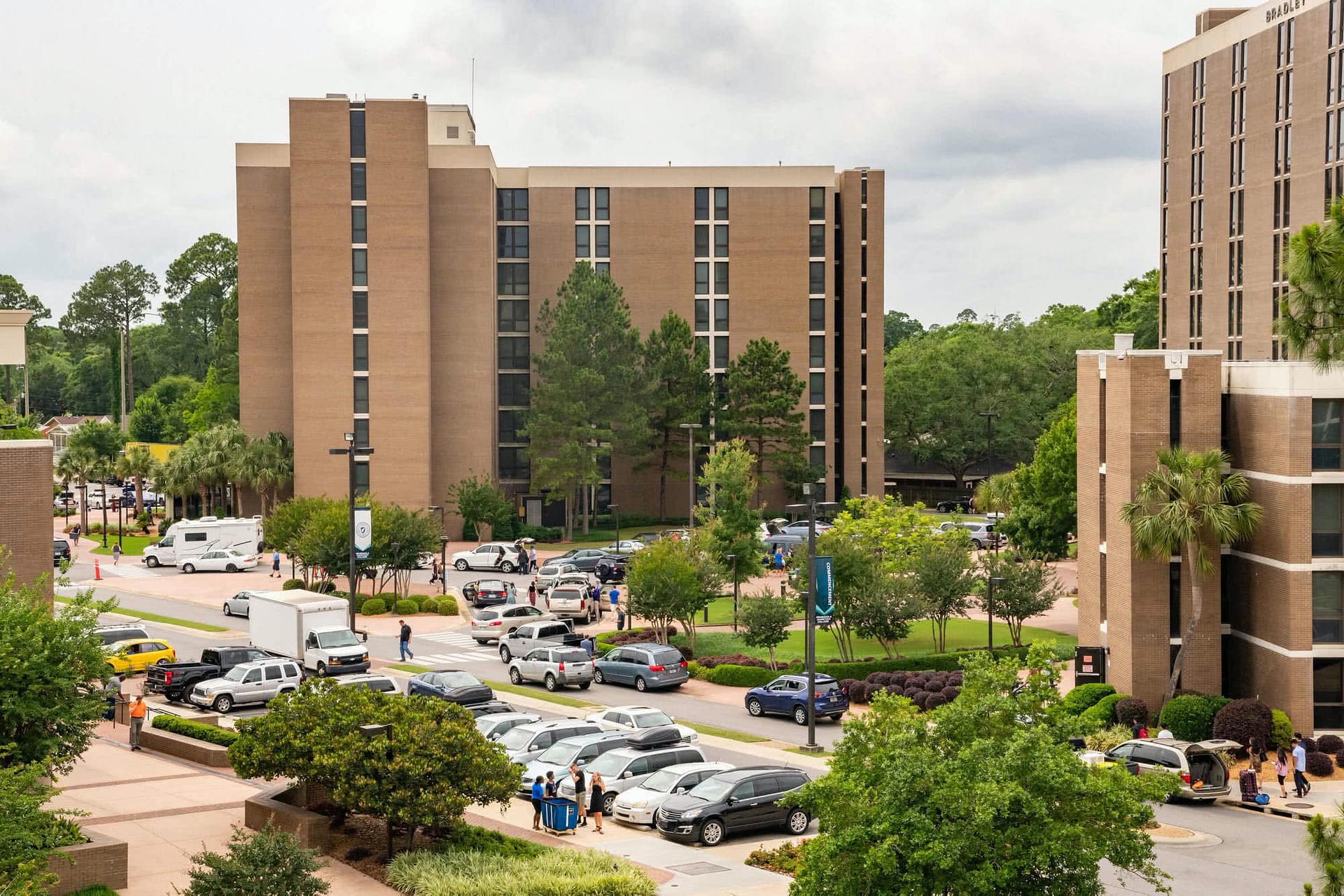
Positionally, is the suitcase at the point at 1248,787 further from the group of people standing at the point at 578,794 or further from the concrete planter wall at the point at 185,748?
the concrete planter wall at the point at 185,748

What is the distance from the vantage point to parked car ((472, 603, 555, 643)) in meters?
53.2

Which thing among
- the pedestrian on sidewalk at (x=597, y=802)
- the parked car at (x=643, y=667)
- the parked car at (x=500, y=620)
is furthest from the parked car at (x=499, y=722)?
the parked car at (x=500, y=620)

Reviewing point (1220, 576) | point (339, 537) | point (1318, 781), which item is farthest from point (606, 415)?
point (1318, 781)

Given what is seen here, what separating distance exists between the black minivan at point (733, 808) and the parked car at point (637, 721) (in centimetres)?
684

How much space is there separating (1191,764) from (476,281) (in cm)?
6551

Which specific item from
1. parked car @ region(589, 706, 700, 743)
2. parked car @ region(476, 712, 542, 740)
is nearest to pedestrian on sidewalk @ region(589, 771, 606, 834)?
parked car @ region(476, 712, 542, 740)

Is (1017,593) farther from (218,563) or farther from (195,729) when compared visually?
(218,563)

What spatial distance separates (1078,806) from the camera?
1633 centimetres

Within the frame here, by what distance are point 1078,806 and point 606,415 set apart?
70.8m

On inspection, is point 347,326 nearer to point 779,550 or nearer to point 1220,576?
point 779,550

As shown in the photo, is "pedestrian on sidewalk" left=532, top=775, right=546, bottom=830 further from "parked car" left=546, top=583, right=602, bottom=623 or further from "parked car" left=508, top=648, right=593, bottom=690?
"parked car" left=546, top=583, right=602, bottom=623

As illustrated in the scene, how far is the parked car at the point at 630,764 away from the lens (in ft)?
94.9

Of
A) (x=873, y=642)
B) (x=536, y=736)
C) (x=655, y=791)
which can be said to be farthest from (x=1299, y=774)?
(x=873, y=642)

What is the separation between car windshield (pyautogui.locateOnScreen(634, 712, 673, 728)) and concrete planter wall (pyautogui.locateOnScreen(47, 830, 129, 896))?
50.0ft
